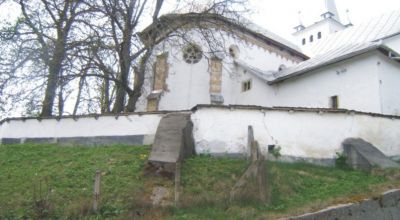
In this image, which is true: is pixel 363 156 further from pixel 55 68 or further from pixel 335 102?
pixel 55 68

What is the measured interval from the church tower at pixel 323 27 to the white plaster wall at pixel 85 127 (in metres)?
45.6

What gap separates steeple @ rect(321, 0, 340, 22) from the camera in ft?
185

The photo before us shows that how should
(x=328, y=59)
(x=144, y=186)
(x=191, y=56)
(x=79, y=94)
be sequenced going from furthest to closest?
(x=191, y=56) < (x=79, y=94) < (x=328, y=59) < (x=144, y=186)

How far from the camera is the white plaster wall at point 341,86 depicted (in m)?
→ 15.5

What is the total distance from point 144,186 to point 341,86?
36.4ft

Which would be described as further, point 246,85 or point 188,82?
point 246,85

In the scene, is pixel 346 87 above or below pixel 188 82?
below

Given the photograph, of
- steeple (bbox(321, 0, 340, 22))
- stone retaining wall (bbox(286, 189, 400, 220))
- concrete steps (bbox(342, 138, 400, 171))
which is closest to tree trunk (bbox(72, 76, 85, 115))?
concrete steps (bbox(342, 138, 400, 171))

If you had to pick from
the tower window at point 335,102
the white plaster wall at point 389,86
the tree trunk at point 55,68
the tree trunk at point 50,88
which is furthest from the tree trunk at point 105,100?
the white plaster wall at point 389,86

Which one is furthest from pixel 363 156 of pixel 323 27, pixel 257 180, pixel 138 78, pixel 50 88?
pixel 323 27

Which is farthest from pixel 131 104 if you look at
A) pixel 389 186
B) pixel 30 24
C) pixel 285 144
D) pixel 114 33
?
pixel 389 186

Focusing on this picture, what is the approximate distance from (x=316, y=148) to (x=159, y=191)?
19.1 ft

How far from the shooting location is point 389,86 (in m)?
15.7

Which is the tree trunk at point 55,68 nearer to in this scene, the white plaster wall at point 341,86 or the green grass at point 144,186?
the green grass at point 144,186
